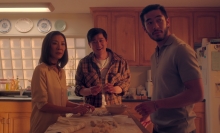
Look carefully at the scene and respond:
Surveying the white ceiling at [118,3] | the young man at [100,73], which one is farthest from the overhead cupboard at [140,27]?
the young man at [100,73]

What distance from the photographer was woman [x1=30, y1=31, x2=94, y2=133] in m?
1.44

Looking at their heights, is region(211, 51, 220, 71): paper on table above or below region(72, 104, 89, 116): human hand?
above

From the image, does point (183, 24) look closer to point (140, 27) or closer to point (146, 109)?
point (140, 27)

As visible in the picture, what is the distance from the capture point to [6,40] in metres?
4.27

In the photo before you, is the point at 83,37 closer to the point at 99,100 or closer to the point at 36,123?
the point at 99,100

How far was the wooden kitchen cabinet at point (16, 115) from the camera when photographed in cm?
344

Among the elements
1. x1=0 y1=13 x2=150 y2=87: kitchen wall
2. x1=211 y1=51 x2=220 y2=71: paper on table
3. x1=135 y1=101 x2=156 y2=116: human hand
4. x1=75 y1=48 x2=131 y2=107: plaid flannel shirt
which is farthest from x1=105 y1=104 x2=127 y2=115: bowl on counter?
x1=0 y1=13 x2=150 y2=87: kitchen wall

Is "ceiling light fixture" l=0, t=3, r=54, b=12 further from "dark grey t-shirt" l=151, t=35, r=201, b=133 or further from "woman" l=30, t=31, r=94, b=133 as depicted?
"dark grey t-shirt" l=151, t=35, r=201, b=133

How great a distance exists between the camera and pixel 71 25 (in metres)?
4.13

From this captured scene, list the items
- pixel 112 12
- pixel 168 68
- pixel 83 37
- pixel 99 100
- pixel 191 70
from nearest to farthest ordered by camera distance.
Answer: pixel 191 70 < pixel 168 68 < pixel 99 100 < pixel 112 12 < pixel 83 37

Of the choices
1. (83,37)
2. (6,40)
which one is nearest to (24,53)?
(6,40)

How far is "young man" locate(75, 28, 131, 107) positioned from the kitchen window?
2.10 m

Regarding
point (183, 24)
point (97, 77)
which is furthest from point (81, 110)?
point (183, 24)

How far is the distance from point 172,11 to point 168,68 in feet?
9.04
